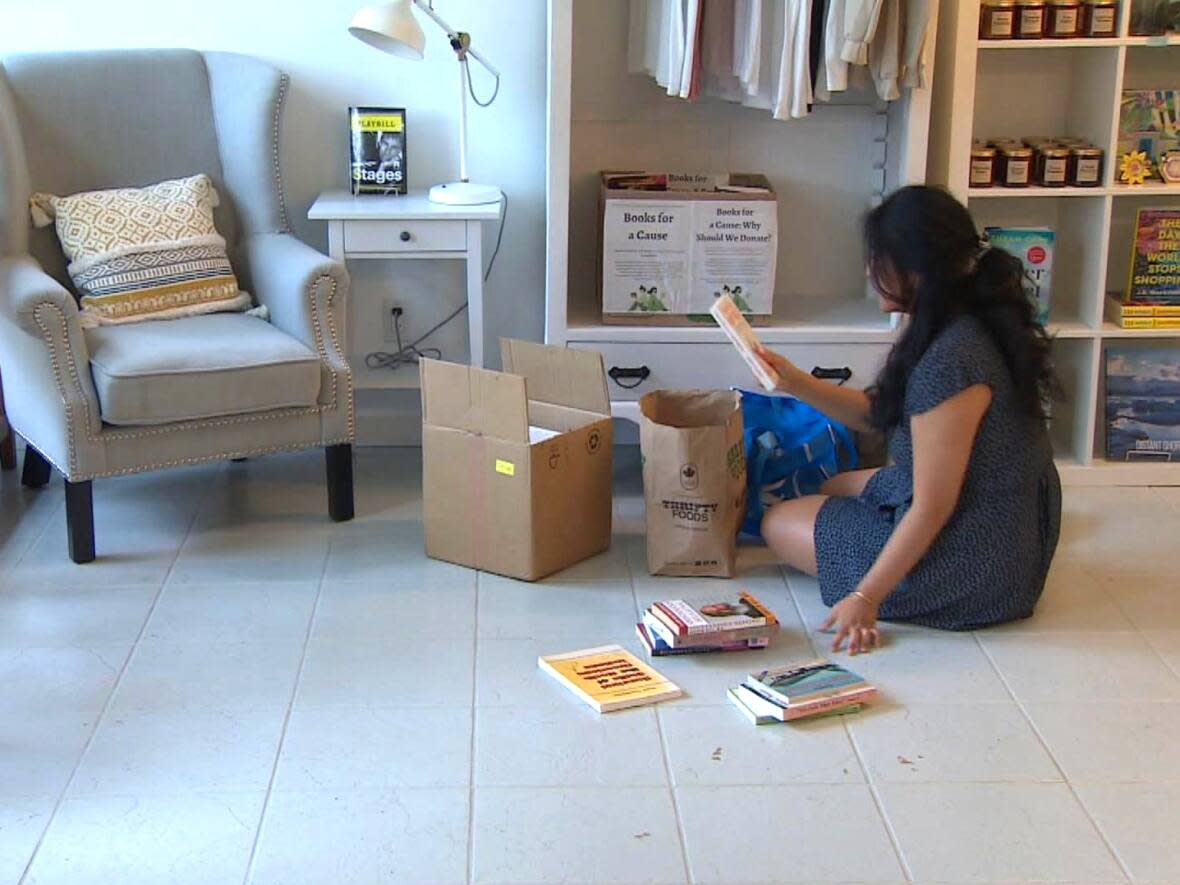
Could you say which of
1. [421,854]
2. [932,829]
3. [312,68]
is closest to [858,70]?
[312,68]

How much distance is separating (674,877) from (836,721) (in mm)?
570

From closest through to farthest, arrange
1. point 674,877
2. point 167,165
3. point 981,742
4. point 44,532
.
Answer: point 674,877 < point 981,742 < point 44,532 < point 167,165

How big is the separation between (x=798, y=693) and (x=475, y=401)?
0.96 metres

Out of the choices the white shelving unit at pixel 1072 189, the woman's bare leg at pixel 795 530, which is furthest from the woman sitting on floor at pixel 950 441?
the white shelving unit at pixel 1072 189

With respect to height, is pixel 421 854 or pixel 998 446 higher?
pixel 998 446

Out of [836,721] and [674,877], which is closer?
[674,877]

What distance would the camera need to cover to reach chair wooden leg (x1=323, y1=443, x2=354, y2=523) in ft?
11.8

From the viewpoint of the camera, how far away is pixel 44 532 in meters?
3.55

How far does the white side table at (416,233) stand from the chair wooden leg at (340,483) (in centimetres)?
39

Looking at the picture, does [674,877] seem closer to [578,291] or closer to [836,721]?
[836,721]

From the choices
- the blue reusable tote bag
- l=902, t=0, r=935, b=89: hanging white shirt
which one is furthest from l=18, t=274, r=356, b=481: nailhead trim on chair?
l=902, t=0, r=935, b=89: hanging white shirt

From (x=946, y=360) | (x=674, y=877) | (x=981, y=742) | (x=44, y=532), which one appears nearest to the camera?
(x=674, y=877)

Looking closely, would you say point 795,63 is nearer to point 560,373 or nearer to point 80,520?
point 560,373

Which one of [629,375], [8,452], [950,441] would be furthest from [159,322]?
[950,441]
